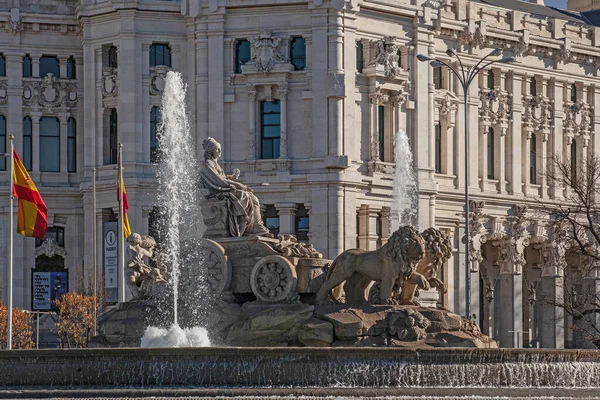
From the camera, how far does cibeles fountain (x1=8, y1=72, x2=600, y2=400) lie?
47.8 m

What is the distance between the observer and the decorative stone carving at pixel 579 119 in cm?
11969

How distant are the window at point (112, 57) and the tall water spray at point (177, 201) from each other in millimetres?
3876

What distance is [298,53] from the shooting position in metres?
102

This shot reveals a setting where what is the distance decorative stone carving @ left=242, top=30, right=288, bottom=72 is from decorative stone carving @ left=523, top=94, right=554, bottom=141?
20.7 metres

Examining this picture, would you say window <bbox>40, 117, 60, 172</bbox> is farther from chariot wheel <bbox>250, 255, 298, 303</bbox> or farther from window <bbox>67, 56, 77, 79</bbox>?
chariot wheel <bbox>250, 255, 298, 303</bbox>

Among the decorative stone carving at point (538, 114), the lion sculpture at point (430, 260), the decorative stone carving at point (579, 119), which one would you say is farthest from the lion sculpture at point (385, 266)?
the decorative stone carving at point (579, 119)

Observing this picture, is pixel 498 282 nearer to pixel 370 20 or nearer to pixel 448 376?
pixel 370 20

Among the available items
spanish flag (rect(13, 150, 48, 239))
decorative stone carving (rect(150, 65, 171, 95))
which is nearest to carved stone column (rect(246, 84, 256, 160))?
decorative stone carving (rect(150, 65, 171, 95))

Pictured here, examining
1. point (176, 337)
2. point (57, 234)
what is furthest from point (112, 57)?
point (176, 337)

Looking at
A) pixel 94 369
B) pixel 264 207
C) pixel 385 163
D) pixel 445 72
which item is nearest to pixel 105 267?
pixel 264 207

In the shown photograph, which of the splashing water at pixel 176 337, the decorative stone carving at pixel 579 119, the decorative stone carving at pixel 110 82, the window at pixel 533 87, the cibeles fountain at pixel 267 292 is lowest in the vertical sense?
the splashing water at pixel 176 337

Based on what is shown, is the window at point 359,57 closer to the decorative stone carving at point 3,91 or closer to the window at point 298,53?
the window at point 298,53

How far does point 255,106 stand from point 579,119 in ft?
85.4

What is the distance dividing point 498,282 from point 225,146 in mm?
21442
